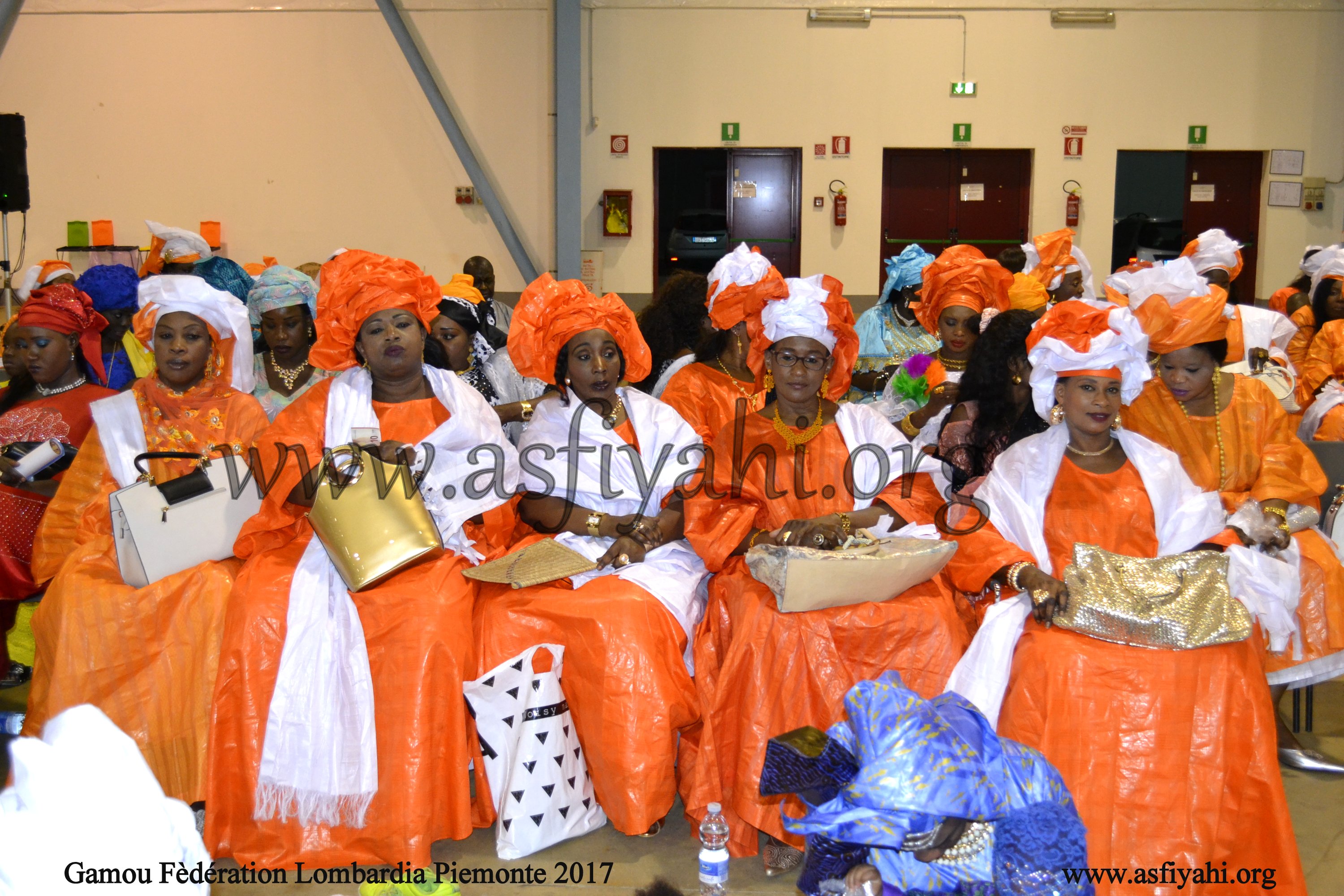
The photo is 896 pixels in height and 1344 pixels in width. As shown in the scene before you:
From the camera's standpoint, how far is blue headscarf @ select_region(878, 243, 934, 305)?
5.72 m

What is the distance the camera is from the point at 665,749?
320 centimetres

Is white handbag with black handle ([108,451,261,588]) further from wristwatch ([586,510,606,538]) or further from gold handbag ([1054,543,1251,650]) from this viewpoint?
gold handbag ([1054,543,1251,650])

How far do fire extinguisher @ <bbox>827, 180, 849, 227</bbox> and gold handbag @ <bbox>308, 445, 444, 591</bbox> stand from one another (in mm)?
8468

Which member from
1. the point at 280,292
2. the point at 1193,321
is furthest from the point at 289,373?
the point at 1193,321

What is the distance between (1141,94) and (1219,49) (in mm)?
804

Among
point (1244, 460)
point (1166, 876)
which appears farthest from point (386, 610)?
point (1244, 460)

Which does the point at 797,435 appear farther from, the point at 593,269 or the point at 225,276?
the point at 593,269

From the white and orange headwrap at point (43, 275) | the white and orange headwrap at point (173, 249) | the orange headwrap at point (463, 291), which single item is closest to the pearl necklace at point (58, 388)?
the orange headwrap at point (463, 291)

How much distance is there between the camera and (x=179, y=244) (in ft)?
23.9

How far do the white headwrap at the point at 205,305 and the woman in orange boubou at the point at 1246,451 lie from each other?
125 inches

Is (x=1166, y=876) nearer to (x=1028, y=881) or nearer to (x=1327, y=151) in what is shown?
(x=1028, y=881)

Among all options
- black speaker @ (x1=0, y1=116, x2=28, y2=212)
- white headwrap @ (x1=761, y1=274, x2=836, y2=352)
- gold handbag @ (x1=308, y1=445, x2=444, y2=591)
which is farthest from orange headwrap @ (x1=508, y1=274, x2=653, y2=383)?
black speaker @ (x1=0, y1=116, x2=28, y2=212)

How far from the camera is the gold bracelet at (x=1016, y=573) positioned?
3.08 metres

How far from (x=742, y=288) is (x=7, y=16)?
231 inches
